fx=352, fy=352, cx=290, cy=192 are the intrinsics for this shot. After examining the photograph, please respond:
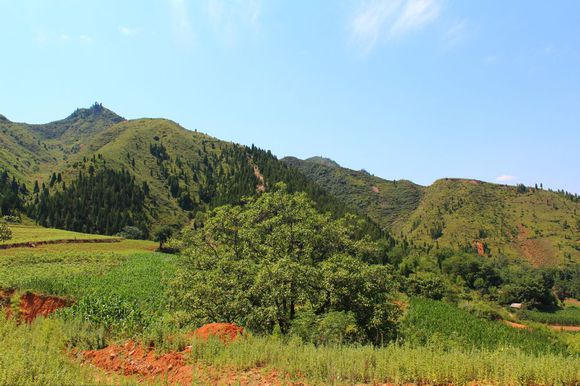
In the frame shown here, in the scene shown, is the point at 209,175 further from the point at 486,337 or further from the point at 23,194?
the point at 486,337

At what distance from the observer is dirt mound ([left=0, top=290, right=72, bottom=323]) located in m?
24.6

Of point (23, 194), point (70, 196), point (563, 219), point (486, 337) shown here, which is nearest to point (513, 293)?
point (486, 337)

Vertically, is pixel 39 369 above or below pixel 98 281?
above

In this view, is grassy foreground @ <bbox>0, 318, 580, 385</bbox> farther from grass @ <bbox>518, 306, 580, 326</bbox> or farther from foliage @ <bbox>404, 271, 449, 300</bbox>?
grass @ <bbox>518, 306, 580, 326</bbox>

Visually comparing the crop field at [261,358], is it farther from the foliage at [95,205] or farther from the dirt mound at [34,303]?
the foliage at [95,205]

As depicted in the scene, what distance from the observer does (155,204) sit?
15488 centimetres

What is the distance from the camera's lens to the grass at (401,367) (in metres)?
9.06

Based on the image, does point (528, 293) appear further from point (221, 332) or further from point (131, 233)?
point (131, 233)

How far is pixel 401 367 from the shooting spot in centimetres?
990

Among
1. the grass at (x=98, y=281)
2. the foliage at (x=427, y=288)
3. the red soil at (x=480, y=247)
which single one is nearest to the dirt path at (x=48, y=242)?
the grass at (x=98, y=281)

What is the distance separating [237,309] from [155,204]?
147410 millimetres

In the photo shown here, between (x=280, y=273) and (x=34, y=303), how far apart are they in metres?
20.2

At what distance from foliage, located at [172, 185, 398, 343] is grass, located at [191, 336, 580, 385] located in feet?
21.4

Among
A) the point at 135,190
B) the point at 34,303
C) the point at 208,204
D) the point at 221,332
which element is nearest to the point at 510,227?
the point at 208,204
